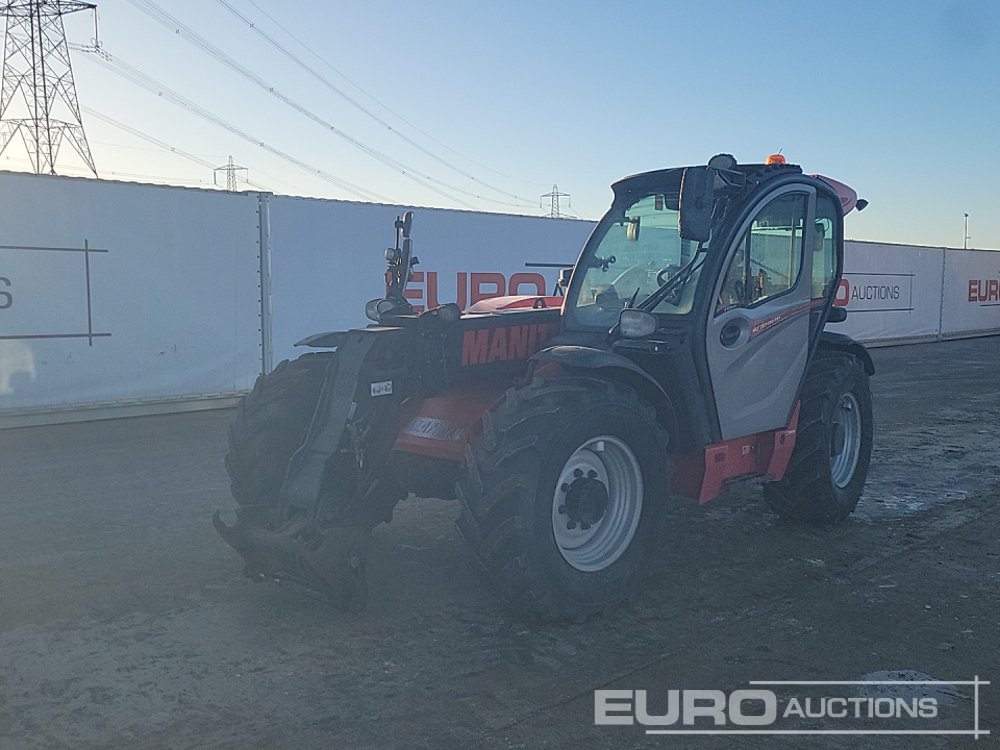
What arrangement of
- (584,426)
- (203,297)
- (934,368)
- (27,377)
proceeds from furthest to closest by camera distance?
(934,368), (203,297), (27,377), (584,426)

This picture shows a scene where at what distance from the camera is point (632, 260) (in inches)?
223

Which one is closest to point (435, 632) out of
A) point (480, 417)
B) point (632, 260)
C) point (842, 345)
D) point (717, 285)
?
point (480, 417)

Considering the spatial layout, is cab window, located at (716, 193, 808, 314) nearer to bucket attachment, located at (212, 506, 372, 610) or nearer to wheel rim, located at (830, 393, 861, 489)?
wheel rim, located at (830, 393, 861, 489)

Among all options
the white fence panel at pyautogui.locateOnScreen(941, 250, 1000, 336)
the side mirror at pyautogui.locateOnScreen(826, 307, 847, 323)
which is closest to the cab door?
the side mirror at pyautogui.locateOnScreen(826, 307, 847, 323)

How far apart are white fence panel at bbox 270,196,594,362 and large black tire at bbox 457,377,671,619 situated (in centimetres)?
836

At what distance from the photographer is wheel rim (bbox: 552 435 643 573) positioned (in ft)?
14.9

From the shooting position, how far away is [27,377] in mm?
10273

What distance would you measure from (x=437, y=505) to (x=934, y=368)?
14.3 meters

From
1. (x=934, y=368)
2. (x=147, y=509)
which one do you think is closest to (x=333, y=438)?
(x=147, y=509)

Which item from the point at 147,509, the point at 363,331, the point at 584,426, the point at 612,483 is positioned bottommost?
the point at 147,509

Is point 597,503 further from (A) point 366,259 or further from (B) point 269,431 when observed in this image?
(A) point 366,259

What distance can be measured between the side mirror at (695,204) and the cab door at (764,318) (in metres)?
0.59

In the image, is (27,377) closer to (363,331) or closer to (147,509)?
(147,509)

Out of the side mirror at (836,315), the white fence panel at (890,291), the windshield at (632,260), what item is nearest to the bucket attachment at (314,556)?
the windshield at (632,260)
